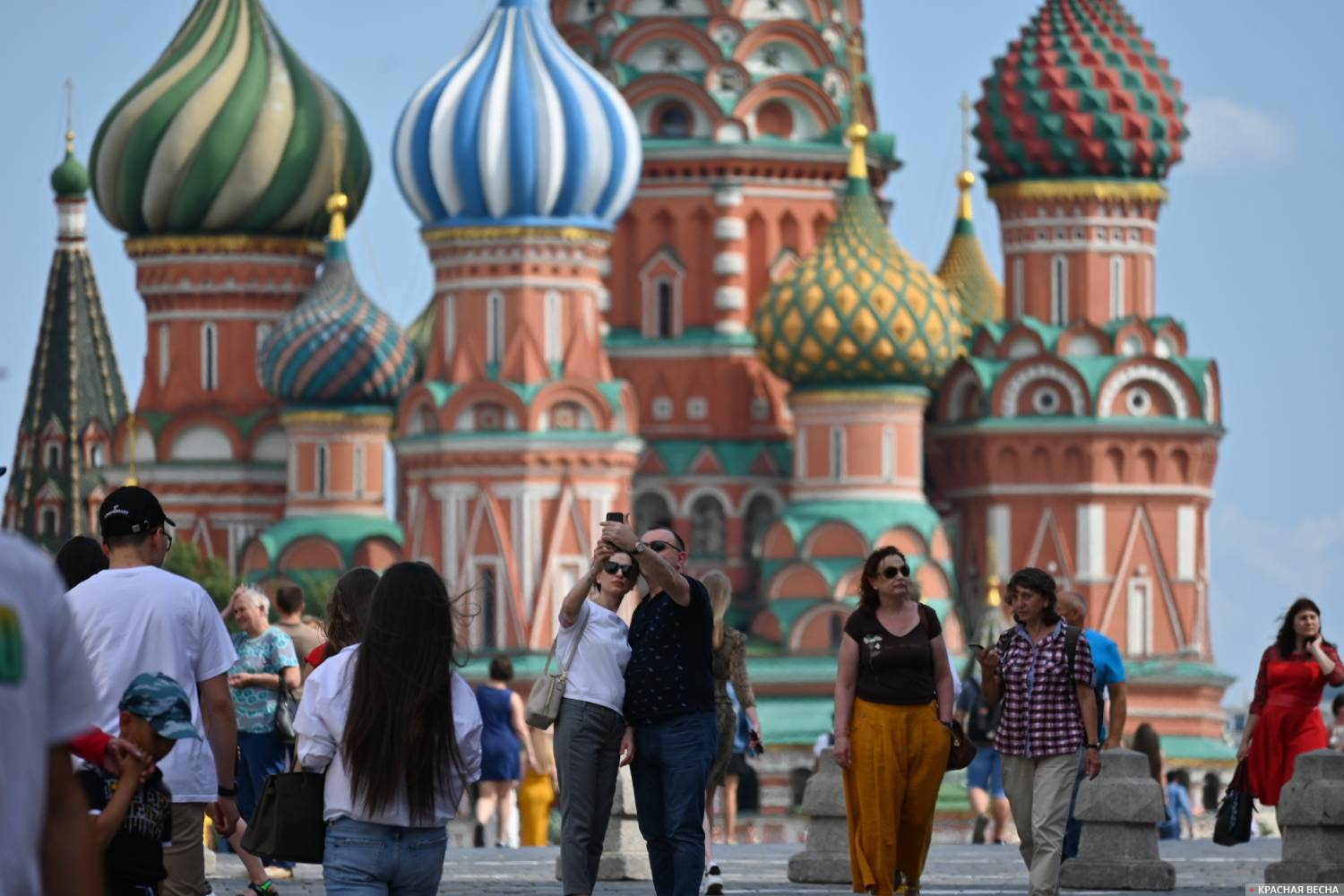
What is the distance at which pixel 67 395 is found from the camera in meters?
62.4

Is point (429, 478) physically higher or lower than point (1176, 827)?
higher

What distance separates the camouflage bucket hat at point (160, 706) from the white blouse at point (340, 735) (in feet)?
4.33

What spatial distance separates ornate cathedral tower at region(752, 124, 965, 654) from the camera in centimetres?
5034

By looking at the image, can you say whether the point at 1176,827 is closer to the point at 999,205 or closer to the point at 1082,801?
the point at 1082,801

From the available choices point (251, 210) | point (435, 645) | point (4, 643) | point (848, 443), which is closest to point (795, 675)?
point (848, 443)

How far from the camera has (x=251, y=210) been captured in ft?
180

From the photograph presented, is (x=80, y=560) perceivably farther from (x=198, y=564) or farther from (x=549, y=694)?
(x=198, y=564)

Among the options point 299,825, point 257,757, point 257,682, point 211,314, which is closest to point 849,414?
point 211,314

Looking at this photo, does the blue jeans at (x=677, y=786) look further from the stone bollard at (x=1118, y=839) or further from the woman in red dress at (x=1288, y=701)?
the stone bollard at (x=1118, y=839)

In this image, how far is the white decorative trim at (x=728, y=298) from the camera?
5475 centimetres

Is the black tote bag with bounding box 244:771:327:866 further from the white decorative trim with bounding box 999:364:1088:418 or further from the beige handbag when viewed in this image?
the white decorative trim with bounding box 999:364:1088:418

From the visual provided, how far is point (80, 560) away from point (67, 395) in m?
52.7

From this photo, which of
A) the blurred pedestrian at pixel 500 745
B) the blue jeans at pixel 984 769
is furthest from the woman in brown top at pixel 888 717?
the blue jeans at pixel 984 769

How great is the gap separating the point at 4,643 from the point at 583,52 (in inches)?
1929
